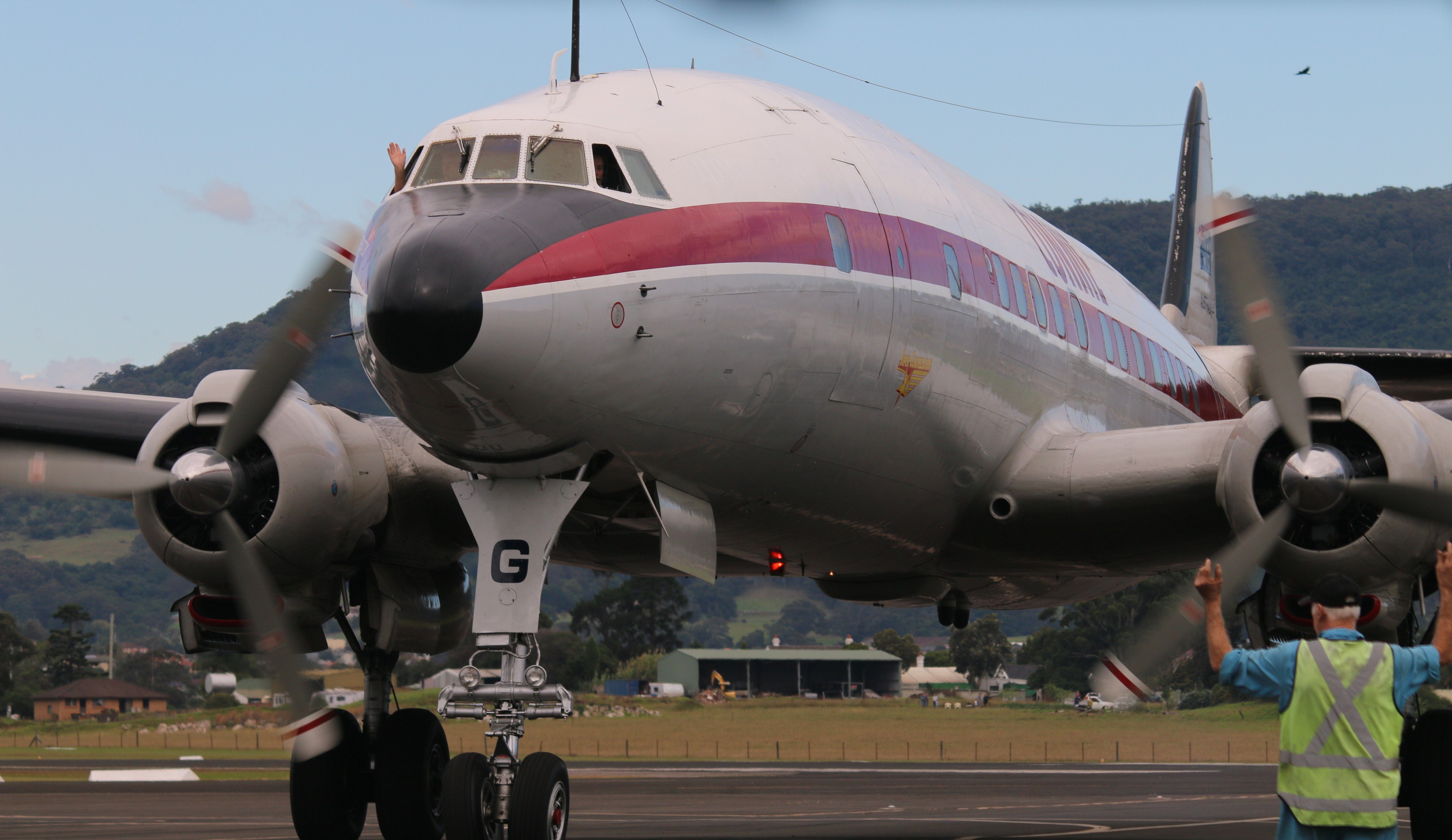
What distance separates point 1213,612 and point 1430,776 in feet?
19.6

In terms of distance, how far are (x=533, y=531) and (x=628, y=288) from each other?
175 cm

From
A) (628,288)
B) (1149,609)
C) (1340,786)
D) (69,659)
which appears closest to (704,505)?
(628,288)

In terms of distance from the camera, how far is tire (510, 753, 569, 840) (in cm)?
888

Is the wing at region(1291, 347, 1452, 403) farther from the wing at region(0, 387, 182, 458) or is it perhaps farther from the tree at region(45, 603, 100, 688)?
the tree at region(45, 603, 100, 688)

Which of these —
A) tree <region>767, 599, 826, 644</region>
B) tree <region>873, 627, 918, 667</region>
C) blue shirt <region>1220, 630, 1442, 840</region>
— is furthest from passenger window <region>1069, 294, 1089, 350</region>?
tree <region>767, 599, 826, 644</region>

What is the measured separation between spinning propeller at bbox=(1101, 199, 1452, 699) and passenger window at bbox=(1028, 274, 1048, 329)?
2.04 m

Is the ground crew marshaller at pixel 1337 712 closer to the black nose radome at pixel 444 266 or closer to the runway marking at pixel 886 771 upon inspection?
the black nose radome at pixel 444 266

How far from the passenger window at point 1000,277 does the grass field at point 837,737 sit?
83.0ft

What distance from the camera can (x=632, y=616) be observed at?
309 feet

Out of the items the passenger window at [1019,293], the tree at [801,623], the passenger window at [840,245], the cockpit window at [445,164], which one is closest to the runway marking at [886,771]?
the passenger window at [1019,293]

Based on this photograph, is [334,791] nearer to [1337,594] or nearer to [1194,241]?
[1337,594]

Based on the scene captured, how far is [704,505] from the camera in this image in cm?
1008

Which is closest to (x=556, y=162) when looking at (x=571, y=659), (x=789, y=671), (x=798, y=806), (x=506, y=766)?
(x=506, y=766)

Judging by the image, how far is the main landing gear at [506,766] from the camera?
8828 mm
